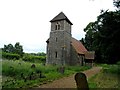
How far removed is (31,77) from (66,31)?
3081cm

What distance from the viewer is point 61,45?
45.4 meters

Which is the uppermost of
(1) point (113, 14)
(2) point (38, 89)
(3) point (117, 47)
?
(1) point (113, 14)

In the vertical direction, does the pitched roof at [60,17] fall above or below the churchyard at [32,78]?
above

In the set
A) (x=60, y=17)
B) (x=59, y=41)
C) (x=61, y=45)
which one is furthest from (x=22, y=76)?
(x=60, y=17)

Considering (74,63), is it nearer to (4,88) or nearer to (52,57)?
(52,57)

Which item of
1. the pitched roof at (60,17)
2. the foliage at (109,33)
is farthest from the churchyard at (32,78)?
the pitched roof at (60,17)

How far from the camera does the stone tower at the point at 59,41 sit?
1783 inches

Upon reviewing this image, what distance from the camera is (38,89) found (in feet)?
41.4

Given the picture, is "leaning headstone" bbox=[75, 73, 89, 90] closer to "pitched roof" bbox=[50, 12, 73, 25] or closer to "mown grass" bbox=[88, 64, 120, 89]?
"mown grass" bbox=[88, 64, 120, 89]

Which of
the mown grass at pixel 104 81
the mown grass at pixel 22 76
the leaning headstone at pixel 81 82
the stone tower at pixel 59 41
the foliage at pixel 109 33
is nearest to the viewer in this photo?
the leaning headstone at pixel 81 82

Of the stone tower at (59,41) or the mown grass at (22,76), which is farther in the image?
the stone tower at (59,41)

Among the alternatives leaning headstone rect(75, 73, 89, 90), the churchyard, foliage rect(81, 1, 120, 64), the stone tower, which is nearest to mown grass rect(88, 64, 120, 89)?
the churchyard

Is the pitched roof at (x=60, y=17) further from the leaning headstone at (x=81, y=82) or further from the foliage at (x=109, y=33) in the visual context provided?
the leaning headstone at (x=81, y=82)

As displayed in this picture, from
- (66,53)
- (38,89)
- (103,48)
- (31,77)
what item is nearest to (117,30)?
(103,48)
